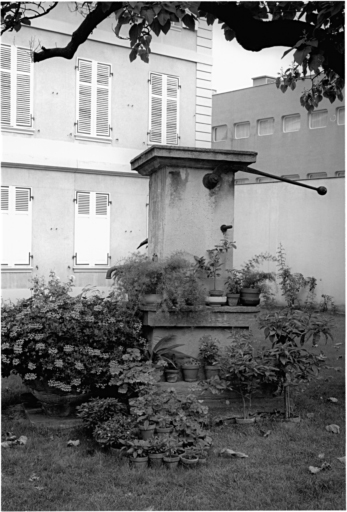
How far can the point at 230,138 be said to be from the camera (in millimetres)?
33281

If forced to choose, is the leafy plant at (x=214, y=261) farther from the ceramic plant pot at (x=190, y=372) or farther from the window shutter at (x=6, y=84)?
the window shutter at (x=6, y=84)

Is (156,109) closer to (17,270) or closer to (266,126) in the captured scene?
(17,270)

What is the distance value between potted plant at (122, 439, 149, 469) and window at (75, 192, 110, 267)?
11633 millimetres

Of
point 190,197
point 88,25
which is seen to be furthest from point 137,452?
point 88,25

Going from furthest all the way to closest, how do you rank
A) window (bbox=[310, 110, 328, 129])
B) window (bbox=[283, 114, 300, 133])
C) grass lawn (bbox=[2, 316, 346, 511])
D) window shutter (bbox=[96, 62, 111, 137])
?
1. window (bbox=[283, 114, 300, 133])
2. window (bbox=[310, 110, 328, 129])
3. window shutter (bbox=[96, 62, 111, 137])
4. grass lawn (bbox=[2, 316, 346, 511])

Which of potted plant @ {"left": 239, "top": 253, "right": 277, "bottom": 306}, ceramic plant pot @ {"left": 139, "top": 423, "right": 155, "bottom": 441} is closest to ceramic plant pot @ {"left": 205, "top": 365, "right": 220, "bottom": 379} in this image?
potted plant @ {"left": 239, "top": 253, "right": 277, "bottom": 306}

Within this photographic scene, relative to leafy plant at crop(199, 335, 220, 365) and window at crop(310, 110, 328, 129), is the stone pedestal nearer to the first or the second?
leafy plant at crop(199, 335, 220, 365)

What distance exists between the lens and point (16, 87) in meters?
15.4

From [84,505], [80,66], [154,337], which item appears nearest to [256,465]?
[84,505]

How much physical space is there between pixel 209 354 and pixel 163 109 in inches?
477

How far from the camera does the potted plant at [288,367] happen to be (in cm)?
545

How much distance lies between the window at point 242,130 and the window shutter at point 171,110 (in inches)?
603

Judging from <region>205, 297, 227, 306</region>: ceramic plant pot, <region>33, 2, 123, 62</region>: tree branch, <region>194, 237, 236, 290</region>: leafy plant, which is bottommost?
<region>205, 297, 227, 306</region>: ceramic plant pot

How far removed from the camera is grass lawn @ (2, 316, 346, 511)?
12.8ft
